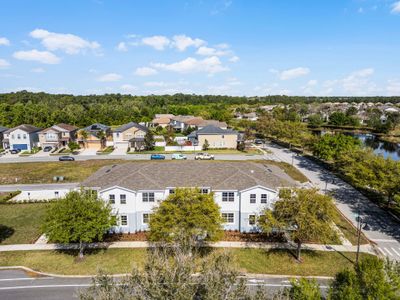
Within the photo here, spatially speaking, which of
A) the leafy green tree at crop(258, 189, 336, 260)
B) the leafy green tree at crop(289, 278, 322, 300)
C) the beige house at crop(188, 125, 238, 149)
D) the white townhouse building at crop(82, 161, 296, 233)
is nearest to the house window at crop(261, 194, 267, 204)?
the white townhouse building at crop(82, 161, 296, 233)

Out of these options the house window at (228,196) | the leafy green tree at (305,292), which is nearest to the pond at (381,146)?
the house window at (228,196)

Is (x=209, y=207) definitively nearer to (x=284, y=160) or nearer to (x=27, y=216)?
(x=27, y=216)

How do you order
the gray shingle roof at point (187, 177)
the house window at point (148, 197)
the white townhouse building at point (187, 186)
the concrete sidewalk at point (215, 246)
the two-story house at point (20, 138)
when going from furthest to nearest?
the two-story house at point (20, 138) < the gray shingle roof at point (187, 177) < the house window at point (148, 197) < the white townhouse building at point (187, 186) < the concrete sidewalk at point (215, 246)

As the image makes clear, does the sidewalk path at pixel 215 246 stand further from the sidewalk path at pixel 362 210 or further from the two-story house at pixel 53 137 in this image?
the two-story house at pixel 53 137

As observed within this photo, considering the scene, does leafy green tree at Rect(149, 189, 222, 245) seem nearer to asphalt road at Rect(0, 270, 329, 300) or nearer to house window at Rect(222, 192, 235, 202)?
house window at Rect(222, 192, 235, 202)

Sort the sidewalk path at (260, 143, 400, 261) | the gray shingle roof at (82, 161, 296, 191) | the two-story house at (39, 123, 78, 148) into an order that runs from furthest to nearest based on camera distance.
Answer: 1. the two-story house at (39, 123, 78, 148)
2. the gray shingle roof at (82, 161, 296, 191)
3. the sidewalk path at (260, 143, 400, 261)
